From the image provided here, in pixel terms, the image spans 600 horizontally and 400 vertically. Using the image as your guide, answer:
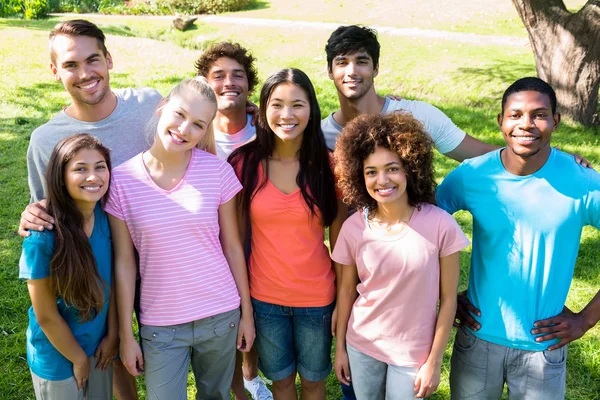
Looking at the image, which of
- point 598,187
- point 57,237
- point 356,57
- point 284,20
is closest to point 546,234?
point 598,187

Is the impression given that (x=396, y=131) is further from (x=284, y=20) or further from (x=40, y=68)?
(x=284, y=20)

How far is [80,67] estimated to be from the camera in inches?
109

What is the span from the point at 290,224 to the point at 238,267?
33cm

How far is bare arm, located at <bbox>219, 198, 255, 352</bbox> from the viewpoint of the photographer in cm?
263

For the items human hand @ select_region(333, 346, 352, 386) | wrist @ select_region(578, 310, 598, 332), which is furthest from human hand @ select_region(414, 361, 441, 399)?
wrist @ select_region(578, 310, 598, 332)

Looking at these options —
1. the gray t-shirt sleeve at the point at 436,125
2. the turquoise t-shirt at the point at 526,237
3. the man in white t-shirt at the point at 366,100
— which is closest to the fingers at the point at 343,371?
the turquoise t-shirt at the point at 526,237

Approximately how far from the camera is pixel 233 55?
11.2 feet

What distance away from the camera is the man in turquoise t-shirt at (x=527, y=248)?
2305 millimetres

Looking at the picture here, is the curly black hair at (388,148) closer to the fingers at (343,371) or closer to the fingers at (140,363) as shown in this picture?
the fingers at (343,371)

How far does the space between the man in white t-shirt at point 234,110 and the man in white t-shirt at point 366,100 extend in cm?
57

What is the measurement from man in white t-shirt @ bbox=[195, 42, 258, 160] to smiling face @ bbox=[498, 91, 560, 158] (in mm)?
1545

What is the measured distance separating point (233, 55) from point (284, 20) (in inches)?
550

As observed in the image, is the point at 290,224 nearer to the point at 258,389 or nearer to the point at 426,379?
the point at 426,379

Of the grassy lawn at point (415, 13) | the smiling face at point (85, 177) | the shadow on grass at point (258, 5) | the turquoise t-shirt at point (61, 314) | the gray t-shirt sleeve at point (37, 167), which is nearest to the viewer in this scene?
the turquoise t-shirt at point (61, 314)
